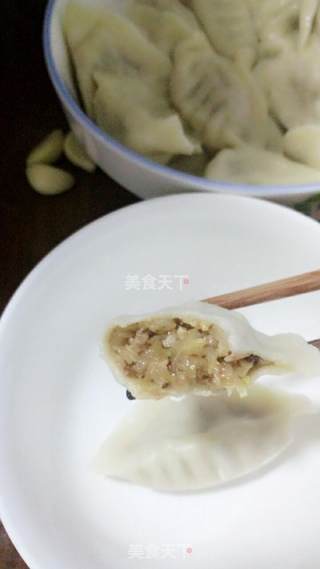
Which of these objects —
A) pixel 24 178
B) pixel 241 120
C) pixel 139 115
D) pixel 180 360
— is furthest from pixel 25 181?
pixel 180 360

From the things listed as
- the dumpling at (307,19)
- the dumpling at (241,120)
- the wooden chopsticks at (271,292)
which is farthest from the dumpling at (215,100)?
→ the wooden chopsticks at (271,292)

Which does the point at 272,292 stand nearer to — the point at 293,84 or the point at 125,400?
the point at 125,400

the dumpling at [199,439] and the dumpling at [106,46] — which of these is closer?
the dumpling at [199,439]

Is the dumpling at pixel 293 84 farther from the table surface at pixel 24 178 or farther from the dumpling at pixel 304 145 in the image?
the table surface at pixel 24 178

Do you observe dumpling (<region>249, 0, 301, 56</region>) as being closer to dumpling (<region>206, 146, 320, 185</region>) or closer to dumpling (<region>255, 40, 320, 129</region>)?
dumpling (<region>255, 40, 320, 129</region>)

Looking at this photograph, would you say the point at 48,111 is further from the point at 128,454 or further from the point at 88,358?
the point at 128,454

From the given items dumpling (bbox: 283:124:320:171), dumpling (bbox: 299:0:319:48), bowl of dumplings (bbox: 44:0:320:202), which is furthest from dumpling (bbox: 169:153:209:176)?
dumpling (bbox: 299:0:319:48)
